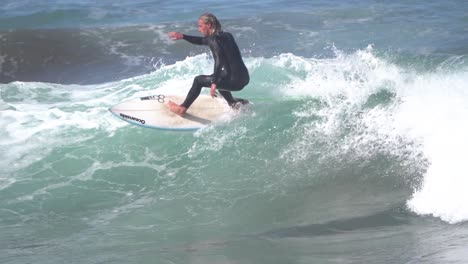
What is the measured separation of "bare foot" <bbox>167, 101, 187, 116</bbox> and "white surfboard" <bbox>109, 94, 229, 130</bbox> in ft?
0.30

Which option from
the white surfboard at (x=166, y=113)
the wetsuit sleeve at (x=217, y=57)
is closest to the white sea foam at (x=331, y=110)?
the white surfboard at (x=166, y=113)

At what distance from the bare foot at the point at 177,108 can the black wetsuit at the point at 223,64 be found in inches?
14.3

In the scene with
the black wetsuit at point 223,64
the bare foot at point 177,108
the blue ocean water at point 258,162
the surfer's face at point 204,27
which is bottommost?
the blue ocean water at point 258,162

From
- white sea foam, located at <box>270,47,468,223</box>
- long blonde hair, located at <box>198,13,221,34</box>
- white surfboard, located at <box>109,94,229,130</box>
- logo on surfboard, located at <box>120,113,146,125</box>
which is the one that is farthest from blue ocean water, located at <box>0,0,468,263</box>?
long blonde hair, located at <box>198,13,221,34</box>

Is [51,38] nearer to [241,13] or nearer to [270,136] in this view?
[241,13]

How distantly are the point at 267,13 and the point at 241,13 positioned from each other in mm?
863

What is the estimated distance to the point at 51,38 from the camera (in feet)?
59.9

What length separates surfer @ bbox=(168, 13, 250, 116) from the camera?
8.72 m

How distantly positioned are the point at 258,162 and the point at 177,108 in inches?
60.2

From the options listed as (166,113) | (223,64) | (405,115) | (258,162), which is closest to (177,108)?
(166,113)

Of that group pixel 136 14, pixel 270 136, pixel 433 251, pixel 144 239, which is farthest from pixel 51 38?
pixel 433 251

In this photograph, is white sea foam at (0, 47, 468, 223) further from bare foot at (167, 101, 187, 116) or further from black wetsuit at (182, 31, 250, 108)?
black wetsuit at (182, 31, 250, 108)

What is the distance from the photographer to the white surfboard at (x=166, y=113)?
9844 mm

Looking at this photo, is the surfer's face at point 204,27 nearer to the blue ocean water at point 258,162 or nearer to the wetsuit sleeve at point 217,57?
the wetsuit sleeve at point 217,57
